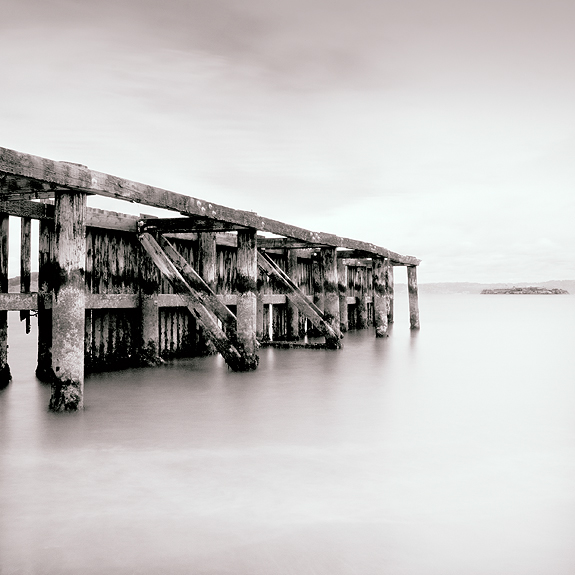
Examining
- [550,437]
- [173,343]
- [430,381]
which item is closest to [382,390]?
[430,381]

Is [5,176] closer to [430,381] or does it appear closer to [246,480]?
[246,480]

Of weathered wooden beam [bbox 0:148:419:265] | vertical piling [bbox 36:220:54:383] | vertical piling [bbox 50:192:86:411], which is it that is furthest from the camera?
vertical piling [bbox 36:220:54:383]

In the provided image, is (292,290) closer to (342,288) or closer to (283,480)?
(342,288)

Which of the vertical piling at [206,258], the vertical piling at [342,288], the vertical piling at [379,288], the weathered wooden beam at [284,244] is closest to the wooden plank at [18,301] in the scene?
the vertical piling at [206,258]

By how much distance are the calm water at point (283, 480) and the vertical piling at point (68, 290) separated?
0.50 metres

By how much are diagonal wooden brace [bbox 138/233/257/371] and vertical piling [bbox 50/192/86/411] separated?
276 cm

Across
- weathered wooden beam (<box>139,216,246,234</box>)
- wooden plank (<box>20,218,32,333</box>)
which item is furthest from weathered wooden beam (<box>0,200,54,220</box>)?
weathered wooden beam (<box>139,216,246,234</box>)

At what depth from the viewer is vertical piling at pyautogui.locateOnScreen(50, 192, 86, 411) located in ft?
19.8

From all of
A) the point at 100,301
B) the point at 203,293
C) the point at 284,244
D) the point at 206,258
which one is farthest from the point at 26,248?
the point at 284,244

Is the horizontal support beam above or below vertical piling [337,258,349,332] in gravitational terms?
below

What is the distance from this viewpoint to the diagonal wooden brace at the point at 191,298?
29.3 feet

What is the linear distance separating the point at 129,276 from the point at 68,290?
3572mm

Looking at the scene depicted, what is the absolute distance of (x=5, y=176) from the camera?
204 inches

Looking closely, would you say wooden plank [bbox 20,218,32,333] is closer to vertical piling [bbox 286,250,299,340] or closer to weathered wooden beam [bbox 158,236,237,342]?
weathered wooden beam [bbox 158,236,237,342]
